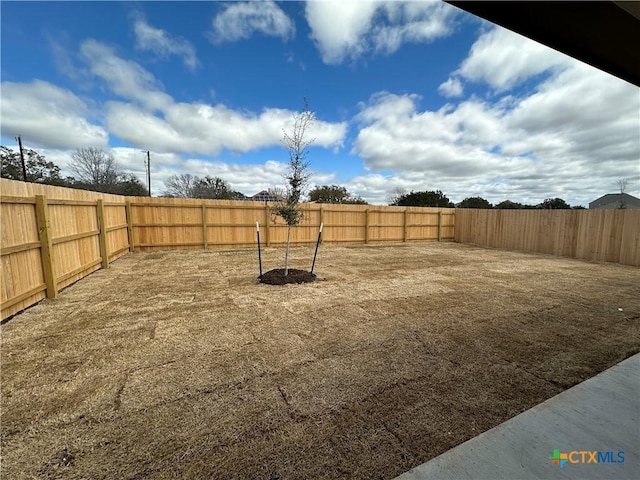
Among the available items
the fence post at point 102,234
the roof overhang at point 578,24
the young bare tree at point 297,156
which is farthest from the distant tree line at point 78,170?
the roof overhang at point 578,24

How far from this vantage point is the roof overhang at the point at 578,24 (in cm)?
167

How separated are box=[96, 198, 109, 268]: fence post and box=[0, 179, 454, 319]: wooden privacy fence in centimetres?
2

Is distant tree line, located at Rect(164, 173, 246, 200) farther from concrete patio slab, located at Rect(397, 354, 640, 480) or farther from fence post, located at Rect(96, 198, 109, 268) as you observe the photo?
concrete patio slab, located at Rect(397, 354, 640, 480)

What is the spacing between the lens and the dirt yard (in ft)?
4.84

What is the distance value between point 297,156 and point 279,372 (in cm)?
437

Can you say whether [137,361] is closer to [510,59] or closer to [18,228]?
[18,228]

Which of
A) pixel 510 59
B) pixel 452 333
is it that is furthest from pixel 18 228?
pixel 510 59

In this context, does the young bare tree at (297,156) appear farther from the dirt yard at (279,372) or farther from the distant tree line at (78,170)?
the distant tree line at (78,170)

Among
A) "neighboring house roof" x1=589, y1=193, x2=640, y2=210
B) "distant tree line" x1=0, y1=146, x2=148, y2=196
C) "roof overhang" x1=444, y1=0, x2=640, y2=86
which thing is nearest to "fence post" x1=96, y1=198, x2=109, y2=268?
"roof overhang" x1=444, y1=0, x2=640, y2=86

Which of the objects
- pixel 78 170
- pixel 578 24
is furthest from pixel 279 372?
pixel 78 170

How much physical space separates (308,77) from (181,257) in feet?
24.4

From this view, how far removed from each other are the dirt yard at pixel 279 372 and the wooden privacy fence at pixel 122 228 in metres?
0.55

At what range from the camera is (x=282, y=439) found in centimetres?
157

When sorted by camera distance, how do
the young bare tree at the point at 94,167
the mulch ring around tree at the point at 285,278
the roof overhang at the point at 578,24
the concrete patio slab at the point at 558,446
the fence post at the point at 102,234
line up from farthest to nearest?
1. the young bare tree at the point at 94,167
2. the fence post at the point at 102,234
3. the mulch ring around tree at the point at 285,278
4. the roof overhang at the point at 578,24
5. the concrete patio slab at the point at 558,446
